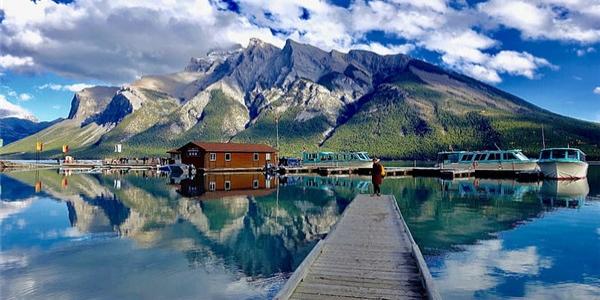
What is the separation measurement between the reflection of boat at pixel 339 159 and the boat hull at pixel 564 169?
92.7 ft

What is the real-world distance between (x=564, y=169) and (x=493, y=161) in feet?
34.2

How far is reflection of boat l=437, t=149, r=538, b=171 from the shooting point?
178 ft

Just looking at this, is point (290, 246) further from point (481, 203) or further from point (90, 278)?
point (481, 203)

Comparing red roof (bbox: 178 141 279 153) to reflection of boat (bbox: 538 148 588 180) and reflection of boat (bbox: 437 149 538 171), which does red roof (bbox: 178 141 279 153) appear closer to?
reflection of boat (bbox: 437 149 538 171)

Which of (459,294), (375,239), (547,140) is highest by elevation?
(547,140)

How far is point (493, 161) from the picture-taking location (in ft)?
187

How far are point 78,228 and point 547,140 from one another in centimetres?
14536

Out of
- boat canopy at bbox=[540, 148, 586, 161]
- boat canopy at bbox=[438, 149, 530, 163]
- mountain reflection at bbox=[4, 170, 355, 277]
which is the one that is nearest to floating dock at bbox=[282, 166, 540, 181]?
boat canopy at bbox=[438, 149, 530, 163]

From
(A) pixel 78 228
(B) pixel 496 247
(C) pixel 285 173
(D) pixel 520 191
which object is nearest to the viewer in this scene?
(B) pixel 496 247

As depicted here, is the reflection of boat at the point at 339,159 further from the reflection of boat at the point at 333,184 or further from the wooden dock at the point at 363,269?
the wooden dock at the point at 363,269

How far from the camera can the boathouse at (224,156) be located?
6525cm

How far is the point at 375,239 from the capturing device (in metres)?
12.4

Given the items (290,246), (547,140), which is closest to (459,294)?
(290,246)

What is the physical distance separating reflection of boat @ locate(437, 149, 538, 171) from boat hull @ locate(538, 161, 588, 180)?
5031 mm
